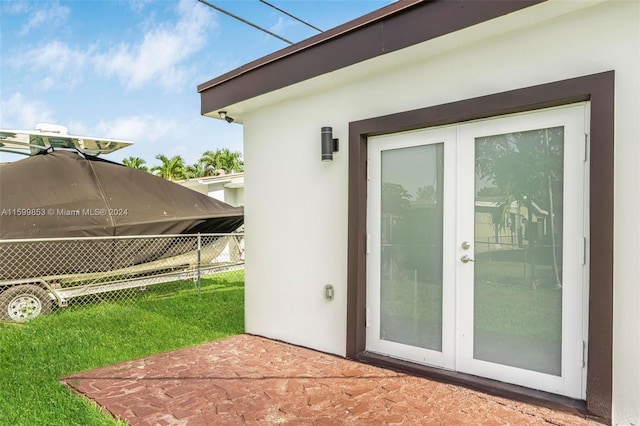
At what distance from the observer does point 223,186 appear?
15.6 meters

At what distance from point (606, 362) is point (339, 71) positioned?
3357 millimetres

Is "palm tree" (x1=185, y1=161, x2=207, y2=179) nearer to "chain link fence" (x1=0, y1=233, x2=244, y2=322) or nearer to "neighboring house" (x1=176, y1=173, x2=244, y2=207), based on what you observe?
"neighboring house" (x1=176, y1=173, x2=244, y2=207)

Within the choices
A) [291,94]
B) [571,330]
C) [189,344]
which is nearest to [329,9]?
[291,94]

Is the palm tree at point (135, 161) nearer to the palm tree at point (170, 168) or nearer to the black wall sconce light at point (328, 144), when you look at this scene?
the palm tree at point (170, 168)

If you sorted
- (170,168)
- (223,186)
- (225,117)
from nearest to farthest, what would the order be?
1. (225,117)
2. (223,186)
3. (170,168)

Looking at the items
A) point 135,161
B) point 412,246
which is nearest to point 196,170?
point 135,161

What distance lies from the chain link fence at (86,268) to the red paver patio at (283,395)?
3414 millimetres

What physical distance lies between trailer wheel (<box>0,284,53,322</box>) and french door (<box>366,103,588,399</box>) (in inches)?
225

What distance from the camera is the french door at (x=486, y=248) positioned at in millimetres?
3029

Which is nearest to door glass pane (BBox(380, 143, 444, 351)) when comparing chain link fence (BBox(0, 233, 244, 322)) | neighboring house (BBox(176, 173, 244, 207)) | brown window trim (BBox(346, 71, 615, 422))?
brown window trim (BBox(346, 71, 615, 422))

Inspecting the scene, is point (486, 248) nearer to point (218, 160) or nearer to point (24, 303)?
point (24, 303)

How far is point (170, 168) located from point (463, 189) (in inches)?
978

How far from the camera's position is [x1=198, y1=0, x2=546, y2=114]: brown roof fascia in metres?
3.03

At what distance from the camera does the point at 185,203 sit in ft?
29.1
